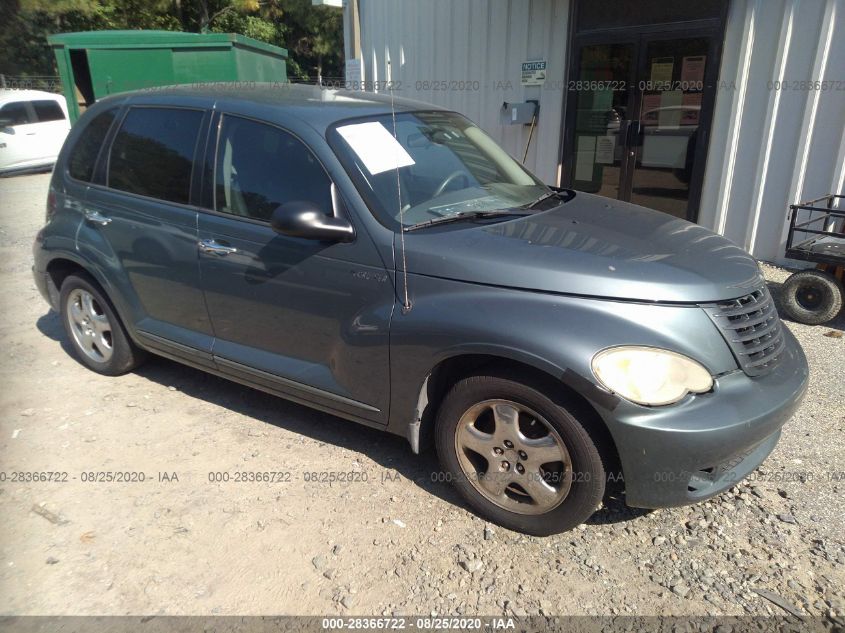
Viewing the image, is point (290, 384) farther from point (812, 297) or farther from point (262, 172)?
point (812, 297)

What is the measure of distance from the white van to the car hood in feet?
41.3

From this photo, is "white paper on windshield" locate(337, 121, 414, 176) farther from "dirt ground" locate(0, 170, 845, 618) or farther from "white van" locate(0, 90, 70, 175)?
"white van" locate(0, 90, 70, 175)

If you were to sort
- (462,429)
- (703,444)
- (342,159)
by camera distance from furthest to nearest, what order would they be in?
(342,159)
(462,429)
(703,444)

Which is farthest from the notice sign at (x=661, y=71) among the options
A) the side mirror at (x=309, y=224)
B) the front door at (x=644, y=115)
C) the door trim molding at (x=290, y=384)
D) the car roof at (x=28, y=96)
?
the car roof at (x=28, y=96)

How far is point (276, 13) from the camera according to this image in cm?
2923

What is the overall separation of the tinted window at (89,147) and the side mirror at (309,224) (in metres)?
1.96

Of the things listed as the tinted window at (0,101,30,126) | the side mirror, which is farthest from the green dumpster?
the side mirror

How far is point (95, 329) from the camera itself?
4.38 metres

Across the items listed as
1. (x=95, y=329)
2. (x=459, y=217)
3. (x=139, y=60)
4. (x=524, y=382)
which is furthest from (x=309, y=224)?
(x=139, y=60)

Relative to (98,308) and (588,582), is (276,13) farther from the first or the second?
(588,582)

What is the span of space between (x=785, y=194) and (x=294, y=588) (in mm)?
6114

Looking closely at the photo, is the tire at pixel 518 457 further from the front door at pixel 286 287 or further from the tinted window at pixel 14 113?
the tinted window at pixel 14 113

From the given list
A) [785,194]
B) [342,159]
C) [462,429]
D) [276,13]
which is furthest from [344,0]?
[276,13]

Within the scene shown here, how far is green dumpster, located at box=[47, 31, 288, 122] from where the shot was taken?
386 inches
